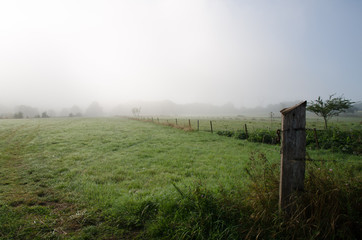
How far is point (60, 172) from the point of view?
7719 mm

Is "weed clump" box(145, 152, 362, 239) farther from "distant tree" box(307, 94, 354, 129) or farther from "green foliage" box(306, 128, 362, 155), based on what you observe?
"distant tree" box(307, 94, 354, 129)

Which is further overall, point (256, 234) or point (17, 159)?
point (17, 159)

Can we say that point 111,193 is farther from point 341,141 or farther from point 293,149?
point 341,141

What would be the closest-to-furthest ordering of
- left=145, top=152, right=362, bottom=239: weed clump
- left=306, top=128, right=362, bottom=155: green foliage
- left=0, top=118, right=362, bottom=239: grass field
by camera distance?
left=145, top=152, right=362, bottom=239: weed clump
left=0, top=118, right=362, bottom=239: grass field
left=306, top=128, right=362, bottom=155: green foliage

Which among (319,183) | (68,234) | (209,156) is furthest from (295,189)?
(209,156)

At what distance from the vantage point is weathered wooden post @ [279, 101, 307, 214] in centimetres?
285

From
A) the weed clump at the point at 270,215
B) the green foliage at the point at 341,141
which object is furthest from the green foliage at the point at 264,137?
the weed clump at the point at 270,215

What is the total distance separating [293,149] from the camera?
2.88 meters

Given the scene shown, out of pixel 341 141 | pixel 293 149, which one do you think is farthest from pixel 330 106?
pixel 293 149

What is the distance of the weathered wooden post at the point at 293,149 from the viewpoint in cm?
285

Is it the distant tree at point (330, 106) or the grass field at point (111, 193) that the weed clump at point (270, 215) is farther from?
the distant tree at point (330, 106)

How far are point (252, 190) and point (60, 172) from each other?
8.19 m

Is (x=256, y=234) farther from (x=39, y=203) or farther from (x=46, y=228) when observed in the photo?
(x=39, y=203)

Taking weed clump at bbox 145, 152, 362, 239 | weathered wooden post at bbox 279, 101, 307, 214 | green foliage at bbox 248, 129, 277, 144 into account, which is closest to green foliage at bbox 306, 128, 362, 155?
green foliage at bbox 248, 129, 277, 144
